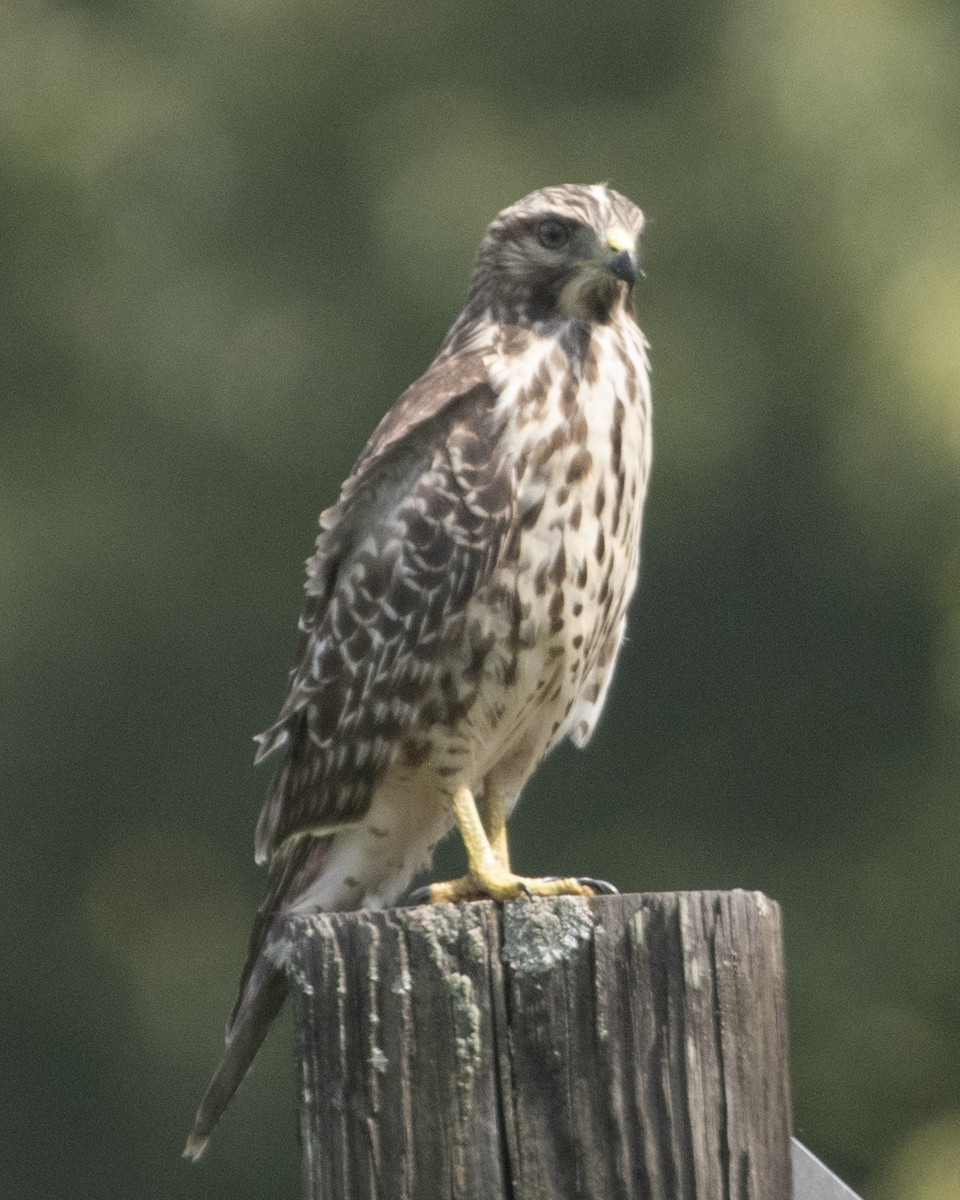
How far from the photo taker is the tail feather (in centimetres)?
375

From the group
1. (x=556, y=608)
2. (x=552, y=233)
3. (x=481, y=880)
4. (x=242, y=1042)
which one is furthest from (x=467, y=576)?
(x=242, y=1042)

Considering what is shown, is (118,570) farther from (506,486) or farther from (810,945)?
(506,486)

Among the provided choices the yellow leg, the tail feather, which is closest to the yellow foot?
the yellow leg

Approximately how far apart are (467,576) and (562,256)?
0.54 meters

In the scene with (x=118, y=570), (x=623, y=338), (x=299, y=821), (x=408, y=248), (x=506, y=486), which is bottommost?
(x=299, y=821)

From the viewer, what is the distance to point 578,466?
12.7 ft

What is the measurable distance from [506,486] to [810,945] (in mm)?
4641

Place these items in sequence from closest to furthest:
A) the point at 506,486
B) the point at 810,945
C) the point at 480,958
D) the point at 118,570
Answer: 1. the point at 480,958
2. the point at 506,486
3. the point at 810,945
4. the point at 118,570

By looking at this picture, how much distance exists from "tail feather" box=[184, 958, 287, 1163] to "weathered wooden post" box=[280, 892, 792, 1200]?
1.18 metres

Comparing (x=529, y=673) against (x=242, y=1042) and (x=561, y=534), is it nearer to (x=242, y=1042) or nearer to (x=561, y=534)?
(x=561, y=534)

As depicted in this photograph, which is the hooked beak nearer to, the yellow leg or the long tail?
the yellow leg

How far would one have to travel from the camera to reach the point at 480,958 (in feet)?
8.46

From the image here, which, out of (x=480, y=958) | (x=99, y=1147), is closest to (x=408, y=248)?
(x=99, y=1147)

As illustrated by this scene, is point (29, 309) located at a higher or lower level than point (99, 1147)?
higher
